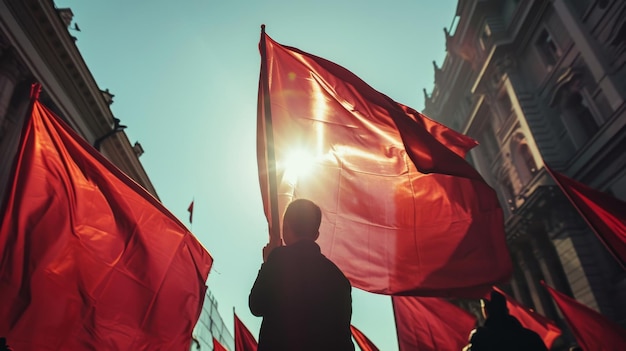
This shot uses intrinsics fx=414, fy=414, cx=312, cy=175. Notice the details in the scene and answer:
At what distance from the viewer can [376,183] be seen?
4.63 m

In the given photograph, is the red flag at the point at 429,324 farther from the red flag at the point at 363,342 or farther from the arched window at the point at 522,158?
the arched window at the point at 522,158

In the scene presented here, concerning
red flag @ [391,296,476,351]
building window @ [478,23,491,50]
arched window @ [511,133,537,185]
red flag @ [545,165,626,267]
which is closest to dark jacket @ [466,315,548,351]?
red flag @ [545,165,626,267]

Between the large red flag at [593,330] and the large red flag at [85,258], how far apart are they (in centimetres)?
630

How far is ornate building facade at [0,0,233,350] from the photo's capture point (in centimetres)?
1415

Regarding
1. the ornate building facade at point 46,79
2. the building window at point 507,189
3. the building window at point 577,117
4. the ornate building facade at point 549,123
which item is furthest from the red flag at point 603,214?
the building window at point 507,189

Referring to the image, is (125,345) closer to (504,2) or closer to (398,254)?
(398,254)

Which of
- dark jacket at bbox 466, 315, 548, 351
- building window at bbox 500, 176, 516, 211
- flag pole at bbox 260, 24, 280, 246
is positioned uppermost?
building window at bbox 500, 176, 516, 211

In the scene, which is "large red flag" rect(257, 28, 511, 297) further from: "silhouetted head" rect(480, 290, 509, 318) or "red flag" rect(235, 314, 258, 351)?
"red flag" rect(235, 314, 258, 351)

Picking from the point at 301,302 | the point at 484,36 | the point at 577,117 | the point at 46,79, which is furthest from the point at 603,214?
the point at 484,36

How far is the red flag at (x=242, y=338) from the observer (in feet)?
28.8

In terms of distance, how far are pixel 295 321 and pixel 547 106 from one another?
23.2m

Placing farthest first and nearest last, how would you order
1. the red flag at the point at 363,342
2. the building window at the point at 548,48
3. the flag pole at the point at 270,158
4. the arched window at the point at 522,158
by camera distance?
the arched window at the point at 522,158 → the building window at the point at 548,48 → the red flag at the point at 363,342 → the flag pole at the point at 270,158

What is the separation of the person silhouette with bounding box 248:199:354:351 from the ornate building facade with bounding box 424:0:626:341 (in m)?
17.1

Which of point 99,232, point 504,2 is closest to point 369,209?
point 99,232
